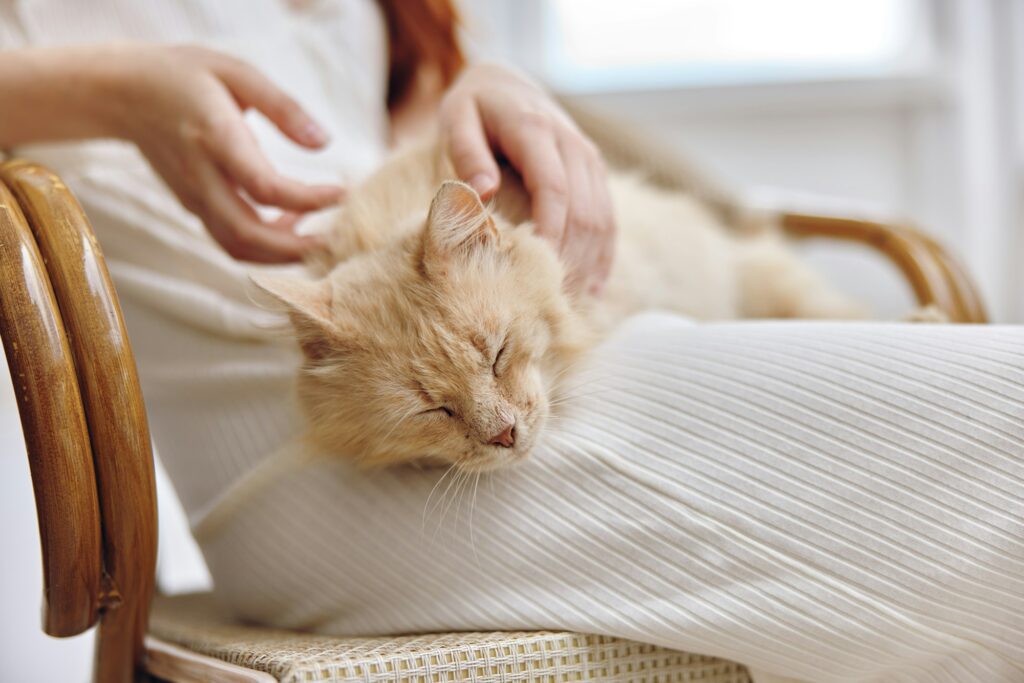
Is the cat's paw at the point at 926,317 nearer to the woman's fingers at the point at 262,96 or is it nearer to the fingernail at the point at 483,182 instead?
the fingernail at the point at 483,182

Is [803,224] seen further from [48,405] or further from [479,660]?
[48,405]

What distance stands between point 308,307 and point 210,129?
0.85 feet

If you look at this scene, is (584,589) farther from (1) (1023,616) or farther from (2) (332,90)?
(2) (332,90)

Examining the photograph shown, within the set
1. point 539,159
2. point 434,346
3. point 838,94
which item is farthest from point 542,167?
point 838,94

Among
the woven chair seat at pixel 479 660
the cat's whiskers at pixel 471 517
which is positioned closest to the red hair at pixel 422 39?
the cat's whiskers at pixel 471 517

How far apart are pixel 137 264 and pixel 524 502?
708mm

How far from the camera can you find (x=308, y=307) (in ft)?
3.08

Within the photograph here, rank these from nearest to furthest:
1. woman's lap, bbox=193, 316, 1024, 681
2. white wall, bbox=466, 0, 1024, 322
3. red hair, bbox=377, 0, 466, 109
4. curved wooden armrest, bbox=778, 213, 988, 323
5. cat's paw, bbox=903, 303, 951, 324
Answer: woman's lap, bbox=193, 316, 1024, 681, cat's paw, bbox=903, 303, 951, 324, curved wooden armrest, bbox=778, 213, 988, 323, red hair, bbox=377, 0, 466, 109, white wall, bbox=466, 0, 1024, 322

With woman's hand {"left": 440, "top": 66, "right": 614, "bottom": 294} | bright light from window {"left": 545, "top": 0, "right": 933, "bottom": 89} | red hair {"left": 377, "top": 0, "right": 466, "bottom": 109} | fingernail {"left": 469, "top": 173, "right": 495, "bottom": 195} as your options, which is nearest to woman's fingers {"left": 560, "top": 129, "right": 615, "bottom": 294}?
woman's hand {"left": 440, "top": 66, "right": 614, "bottom": 294}

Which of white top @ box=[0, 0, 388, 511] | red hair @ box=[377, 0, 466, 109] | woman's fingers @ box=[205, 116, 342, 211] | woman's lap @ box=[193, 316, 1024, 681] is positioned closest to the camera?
woman's lap @ box=[193, 316, 1024, 681]

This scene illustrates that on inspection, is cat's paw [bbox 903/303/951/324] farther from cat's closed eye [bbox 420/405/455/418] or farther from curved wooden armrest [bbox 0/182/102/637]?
curved wooden armrest [bbox 0/182/102/637]

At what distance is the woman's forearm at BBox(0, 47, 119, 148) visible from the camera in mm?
1048

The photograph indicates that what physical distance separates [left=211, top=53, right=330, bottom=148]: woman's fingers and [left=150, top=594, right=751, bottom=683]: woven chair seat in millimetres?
631

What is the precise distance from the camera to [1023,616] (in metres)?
0.74
